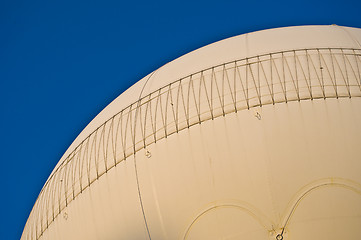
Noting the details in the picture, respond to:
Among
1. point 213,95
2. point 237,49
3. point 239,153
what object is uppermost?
point 237,49

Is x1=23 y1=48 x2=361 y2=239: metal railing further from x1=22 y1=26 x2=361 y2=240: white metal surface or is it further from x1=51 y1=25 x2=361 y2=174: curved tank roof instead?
x1=51 y1=25 x2=361 y2=174: curved tank roof

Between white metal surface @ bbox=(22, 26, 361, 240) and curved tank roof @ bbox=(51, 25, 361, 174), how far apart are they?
37 mm

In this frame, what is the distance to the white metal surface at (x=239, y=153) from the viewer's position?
8883 mm

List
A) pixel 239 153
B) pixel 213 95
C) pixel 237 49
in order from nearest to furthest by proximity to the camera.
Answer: pixel 239 153
pixel 213 95
pixel 237 49

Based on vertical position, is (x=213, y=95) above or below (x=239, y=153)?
above

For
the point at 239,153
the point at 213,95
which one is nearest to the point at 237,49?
the point at 213,95

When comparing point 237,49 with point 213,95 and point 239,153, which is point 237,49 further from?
point 239,153

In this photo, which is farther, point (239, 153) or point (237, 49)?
point (237, 49)

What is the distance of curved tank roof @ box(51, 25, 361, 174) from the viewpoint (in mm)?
10117

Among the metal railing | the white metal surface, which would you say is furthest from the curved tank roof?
the metal railing

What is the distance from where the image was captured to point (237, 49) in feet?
34.4

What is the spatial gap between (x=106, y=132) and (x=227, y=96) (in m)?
2.57

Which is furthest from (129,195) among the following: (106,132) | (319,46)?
(319,46)

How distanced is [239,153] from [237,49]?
2.26 m
